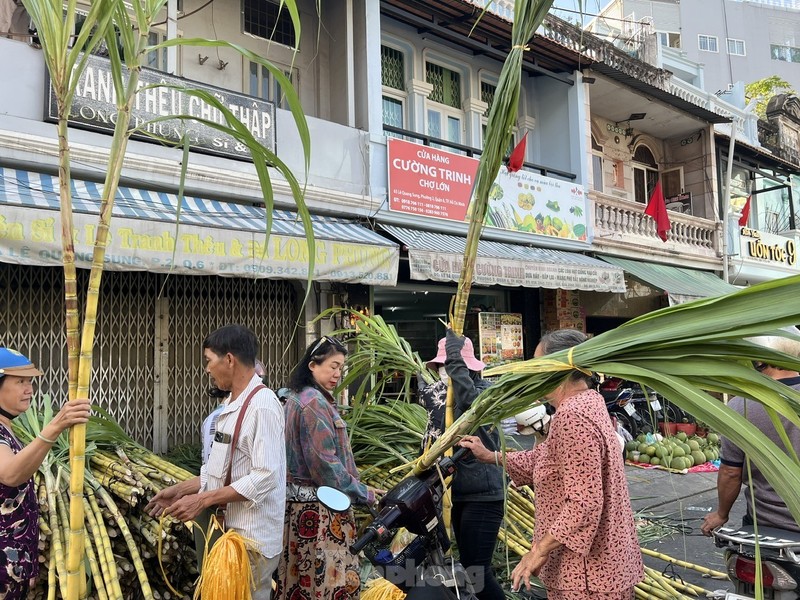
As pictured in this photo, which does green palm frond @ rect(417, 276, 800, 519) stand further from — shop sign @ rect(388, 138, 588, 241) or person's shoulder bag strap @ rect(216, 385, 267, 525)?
shop sign @ rect(388, 138, 588, 241)

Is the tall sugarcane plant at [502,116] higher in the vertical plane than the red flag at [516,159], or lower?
lower

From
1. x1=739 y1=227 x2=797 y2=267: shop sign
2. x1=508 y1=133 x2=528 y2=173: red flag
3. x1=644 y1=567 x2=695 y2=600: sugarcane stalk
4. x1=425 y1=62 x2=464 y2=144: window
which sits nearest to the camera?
x1=644 y1=567 x2=695 y2=600: sugarcane stalk

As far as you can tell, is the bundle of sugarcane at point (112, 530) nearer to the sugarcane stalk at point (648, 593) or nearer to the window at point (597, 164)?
the sugarcane stalk at point (648, 593)

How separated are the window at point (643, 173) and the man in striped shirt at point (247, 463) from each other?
1314 cm

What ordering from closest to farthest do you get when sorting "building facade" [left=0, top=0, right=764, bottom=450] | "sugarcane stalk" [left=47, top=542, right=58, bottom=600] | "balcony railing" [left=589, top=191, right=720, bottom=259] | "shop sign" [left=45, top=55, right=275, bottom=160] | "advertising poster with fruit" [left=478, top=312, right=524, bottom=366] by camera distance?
"sugarcane stalk" [left=47, top=542, right=58, bottom=600]
"building facade" [left=0, top=0, right=764, bottom=450]
"shop sign" [left=45, top=55, right=275, bottom=160]
"advertising poster with fruit" [left=478, top=312, right=524, bottom=366]
"balcony railing" [left=589, top=191, right=720, bottom=259]

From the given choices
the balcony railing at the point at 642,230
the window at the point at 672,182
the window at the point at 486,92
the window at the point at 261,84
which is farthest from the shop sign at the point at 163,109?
the window at the point at 672,182

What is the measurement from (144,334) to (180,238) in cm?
147

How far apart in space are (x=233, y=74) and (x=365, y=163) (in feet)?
6.32

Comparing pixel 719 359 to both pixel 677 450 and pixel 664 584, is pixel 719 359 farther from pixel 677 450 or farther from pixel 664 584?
pixel 677 450

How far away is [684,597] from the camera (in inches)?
132

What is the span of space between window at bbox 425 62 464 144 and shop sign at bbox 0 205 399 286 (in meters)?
3.63

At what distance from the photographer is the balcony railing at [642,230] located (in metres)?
10.8

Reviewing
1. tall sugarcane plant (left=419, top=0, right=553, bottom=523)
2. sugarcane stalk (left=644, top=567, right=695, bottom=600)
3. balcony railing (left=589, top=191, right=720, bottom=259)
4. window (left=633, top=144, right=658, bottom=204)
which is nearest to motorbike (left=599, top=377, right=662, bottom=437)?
balcony railing (left=589, top=191, right=720, bottom=259)

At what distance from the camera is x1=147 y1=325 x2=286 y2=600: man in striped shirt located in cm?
236
